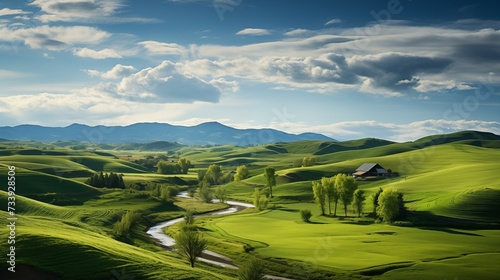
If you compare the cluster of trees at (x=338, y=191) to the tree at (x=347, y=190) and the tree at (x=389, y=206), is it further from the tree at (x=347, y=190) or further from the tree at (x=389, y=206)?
the tree at (x=389, y=206)

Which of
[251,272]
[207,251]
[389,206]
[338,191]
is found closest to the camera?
[251,272]

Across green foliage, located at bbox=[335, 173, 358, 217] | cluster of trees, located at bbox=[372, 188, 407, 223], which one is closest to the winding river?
green foliage, located at bbox=[335, 173, 358, 217]

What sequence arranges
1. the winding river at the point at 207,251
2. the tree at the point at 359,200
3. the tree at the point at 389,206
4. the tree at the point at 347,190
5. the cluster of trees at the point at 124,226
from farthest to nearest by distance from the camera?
the tree at the point at 347,190 → the tree at the point at 359,200 → the tree at the point at 389,206 → the cluster of trees at the point at 124,226 → the winding river at the point at 207,251

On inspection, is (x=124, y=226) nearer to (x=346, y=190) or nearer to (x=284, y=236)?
(x=284, y=236)

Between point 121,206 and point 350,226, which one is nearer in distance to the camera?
point 350,226

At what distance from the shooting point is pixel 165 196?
19038 cm

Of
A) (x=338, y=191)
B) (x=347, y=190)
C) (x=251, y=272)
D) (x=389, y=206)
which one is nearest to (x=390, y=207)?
(x=389, y=206)

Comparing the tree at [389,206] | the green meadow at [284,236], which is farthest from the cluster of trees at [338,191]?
the tree at [389,206]

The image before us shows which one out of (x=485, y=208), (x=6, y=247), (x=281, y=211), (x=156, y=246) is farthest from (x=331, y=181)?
(x=6, y=247)

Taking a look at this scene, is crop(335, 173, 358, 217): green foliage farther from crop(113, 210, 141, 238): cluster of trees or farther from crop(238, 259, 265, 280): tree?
crop(238, 259, 265, 280): tree

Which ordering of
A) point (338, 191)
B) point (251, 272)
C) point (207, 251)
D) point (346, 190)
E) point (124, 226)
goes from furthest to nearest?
point (338, 191)
point (346, 190)
point (124, 226)
point (207, 251)
point (251, 272)

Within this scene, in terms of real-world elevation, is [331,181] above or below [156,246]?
above

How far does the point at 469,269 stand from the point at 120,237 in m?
77.8

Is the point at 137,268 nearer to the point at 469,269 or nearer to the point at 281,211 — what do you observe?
the point at 469,269
